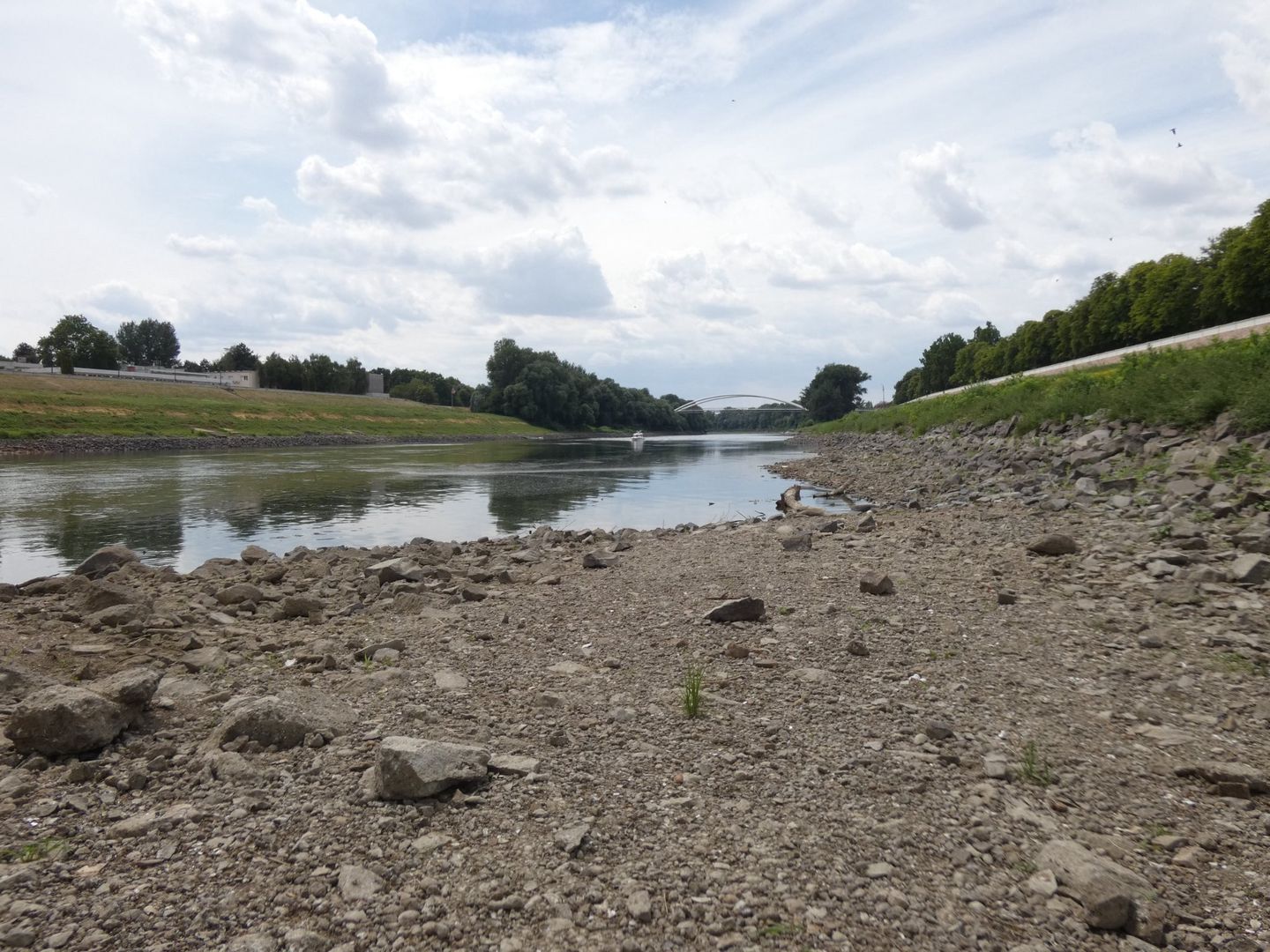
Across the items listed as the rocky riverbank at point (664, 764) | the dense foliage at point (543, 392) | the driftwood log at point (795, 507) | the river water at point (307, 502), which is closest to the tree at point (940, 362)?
the dense foliage at point (543, 392)

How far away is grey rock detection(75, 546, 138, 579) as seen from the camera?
1410 cm

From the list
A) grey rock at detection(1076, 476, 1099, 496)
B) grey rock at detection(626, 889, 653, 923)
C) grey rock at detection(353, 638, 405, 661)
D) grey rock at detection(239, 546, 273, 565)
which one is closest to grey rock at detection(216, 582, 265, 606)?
grey rock at detection(353, 638, 405, 661)

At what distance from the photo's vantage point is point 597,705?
654 centimetres

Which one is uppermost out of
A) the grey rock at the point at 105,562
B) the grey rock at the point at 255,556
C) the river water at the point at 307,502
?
the grey rock at the point at 105,562

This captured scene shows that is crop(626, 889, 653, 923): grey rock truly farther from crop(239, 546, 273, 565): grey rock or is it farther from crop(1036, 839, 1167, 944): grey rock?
crop(239, 546, 273, 565): grey rock

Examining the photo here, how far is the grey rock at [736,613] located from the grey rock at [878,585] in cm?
182

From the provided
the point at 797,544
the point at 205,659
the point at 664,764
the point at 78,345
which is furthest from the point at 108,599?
the point at 78,345

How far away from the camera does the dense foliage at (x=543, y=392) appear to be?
455ft

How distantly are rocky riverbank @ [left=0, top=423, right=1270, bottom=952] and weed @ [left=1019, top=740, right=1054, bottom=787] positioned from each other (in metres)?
0.05

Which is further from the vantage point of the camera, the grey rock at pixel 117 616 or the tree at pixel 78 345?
the tree at pixel 78 345

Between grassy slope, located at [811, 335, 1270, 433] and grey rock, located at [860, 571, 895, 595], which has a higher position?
grassy slope, located at [811, 335, 1270, 433]

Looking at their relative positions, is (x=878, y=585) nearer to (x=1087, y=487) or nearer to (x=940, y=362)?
(x=1087, y=487)

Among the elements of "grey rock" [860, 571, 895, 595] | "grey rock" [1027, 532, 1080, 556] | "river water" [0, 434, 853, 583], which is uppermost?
"grey rock" [1027, 532, 1080, 556]

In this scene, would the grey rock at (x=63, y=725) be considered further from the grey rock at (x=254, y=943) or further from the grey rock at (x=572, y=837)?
the grey rock at (x=572, y=837)
